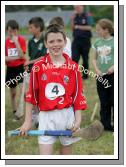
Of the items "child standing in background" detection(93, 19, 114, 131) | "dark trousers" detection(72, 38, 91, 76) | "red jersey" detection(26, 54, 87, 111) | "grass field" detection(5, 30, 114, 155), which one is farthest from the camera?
"dark trousers" detection(72, 38, 91, 76)

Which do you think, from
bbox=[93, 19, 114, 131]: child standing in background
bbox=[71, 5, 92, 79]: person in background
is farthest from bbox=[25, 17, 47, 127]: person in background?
bbox=[71, 5, 92, 79]: person in background

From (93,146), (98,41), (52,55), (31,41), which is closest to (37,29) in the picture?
(31,41)

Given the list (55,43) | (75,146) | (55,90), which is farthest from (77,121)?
(75,146)

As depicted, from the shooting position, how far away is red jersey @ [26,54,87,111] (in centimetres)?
277

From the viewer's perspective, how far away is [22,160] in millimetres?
3148

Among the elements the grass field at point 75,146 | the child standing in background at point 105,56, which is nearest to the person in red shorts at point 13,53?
the grass field at point 75,146

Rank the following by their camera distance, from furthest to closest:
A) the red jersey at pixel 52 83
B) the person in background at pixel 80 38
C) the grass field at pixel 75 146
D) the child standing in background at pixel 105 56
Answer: the person in background at pixel 80 38
the child standing in background at pixel 105 56
the grass field at pixel 75 146
the red jersey at pixel 52 83

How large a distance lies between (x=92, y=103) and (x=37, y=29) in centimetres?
173

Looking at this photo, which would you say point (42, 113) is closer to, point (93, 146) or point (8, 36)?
point (93, 146)

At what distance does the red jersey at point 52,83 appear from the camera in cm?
277

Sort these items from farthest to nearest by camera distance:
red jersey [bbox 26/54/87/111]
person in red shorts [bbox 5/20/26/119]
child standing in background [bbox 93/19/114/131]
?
person in red shorts [bbox 5/20/26/119]
child standing in background [bbox 93/19/114/131]
red jersey [bbox 26/54/87/111]

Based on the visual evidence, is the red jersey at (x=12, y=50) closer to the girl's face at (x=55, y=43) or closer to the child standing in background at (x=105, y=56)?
the child standing in background at (x=105, y=56)

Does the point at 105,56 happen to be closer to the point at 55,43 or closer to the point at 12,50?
the point at 12,50

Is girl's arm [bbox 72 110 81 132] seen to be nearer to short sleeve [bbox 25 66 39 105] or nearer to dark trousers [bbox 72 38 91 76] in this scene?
short sleeve [bbox 25 66 39 105]
